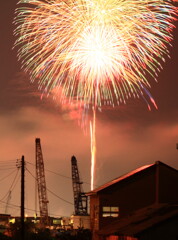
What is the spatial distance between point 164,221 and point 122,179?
17.2 m

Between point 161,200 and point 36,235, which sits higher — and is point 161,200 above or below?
above

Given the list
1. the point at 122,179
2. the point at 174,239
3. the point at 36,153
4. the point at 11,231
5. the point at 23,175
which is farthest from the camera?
the point at 36,153

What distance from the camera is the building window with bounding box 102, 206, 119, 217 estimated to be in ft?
164

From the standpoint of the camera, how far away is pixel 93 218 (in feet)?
170

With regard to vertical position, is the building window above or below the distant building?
below

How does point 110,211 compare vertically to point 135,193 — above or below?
below

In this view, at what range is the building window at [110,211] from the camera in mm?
49931

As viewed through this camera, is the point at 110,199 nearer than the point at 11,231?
Yes

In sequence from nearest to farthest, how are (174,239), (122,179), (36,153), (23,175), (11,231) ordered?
1. (174,239)
2. (23,175)
3. (122,179)
4. (11,231)
5. (36,153)

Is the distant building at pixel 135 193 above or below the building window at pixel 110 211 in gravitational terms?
above

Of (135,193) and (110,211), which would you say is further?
(135,193)

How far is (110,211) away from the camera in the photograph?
5019 cm

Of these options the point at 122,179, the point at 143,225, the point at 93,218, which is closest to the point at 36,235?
the point at 93,218

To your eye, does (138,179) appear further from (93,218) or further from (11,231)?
(11,231)
